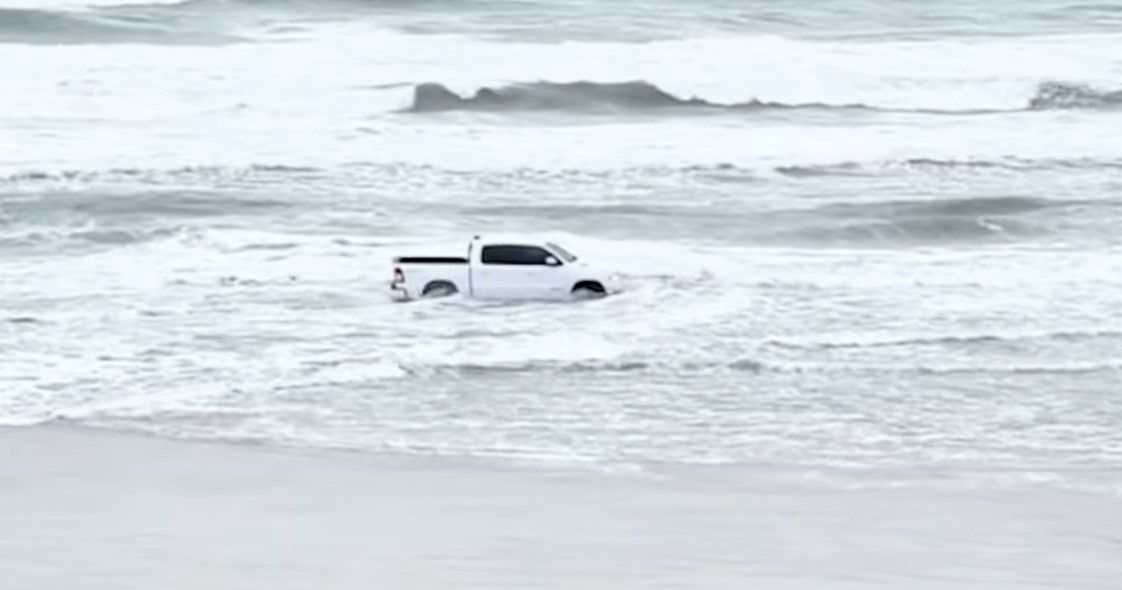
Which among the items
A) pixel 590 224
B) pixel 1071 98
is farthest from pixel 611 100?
pixel 590 224

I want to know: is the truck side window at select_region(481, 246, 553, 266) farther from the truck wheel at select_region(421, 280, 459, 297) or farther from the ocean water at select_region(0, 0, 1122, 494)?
the ocean water at select_region(0, 0, 1122, 494)

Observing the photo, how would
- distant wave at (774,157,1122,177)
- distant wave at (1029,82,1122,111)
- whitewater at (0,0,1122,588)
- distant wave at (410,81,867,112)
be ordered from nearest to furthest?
whitewater at (0,0,1122,588) < distant wave at (774,157,1122,177) < distant wave at (410,81,867,112) < distant wave at (1029,82,1122,111)

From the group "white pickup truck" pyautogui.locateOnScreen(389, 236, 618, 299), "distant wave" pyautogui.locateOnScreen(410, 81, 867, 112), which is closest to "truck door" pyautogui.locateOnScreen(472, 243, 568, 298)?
"white pickup truck" pyautogui.locateOnScreen(389, 236, 618, 299)

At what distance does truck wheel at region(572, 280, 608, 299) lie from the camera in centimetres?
2198

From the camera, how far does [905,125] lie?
1437 inches

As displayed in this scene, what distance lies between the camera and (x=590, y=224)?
2720cm

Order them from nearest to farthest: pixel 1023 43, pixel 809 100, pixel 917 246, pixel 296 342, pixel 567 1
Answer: pixel 296 342
pixel 917 246
pixel 809 100
pixel 1023 43
pixel 567 1

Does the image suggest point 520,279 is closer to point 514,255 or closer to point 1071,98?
point 514,255

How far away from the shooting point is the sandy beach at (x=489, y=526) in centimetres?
Answer: 1297

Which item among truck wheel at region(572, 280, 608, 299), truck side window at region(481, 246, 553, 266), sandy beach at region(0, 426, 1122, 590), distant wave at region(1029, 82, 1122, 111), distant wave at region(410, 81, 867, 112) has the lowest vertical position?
sandy beach at region(0, 426, 1122, 590)

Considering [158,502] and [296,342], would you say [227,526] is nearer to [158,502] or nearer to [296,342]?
[158,502]

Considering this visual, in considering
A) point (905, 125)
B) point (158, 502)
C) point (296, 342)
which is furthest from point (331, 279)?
point (905, 125)

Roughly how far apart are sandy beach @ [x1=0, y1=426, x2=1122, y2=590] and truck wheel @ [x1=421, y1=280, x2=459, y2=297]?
607cm

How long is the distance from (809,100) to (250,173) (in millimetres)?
11964
